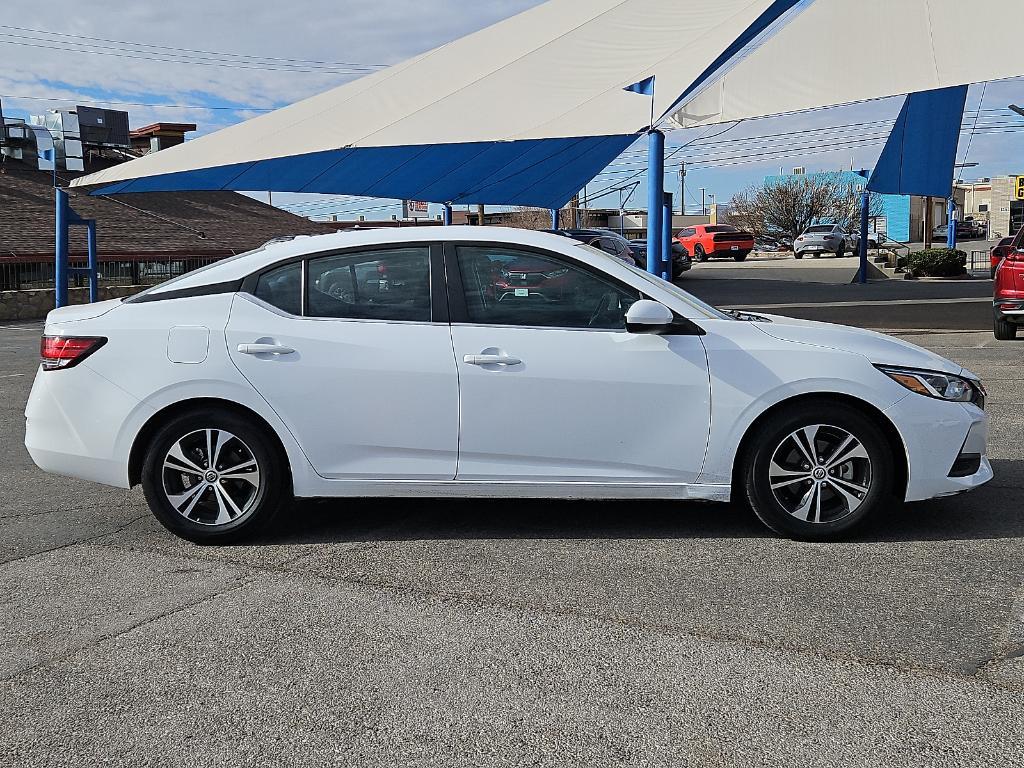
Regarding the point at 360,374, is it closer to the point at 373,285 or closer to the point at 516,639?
the point at 373,285

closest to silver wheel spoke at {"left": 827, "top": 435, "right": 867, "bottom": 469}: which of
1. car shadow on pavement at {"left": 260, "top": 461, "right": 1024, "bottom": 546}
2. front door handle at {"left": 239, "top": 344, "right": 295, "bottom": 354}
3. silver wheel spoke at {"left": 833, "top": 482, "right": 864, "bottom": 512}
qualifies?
silver wheel spoke at {"left": 833, "top": 482, "right": 864, "bottom": 512}

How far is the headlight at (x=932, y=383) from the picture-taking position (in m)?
5.40

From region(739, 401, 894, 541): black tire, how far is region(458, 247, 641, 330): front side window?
3.13ft

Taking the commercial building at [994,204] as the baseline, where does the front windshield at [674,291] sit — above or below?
below

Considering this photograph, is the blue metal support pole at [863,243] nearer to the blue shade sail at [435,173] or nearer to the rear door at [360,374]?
the blue shade sail at [435,173]

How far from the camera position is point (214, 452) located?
5.50m

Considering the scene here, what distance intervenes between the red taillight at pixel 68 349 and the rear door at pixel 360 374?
28.9 inches

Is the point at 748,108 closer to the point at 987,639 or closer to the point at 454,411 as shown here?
the point at 454,411

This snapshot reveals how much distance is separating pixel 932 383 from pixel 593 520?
1.91 metres

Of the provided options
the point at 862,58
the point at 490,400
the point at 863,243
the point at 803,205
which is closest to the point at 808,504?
the point at 490,400

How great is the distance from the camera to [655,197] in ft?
49.9

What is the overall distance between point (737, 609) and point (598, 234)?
24480 millimetres

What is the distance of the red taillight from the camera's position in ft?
18.1

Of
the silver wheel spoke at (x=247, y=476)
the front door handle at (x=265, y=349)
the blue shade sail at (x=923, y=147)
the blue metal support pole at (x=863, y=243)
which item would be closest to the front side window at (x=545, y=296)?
the front door handle at (x=265, y=349)
